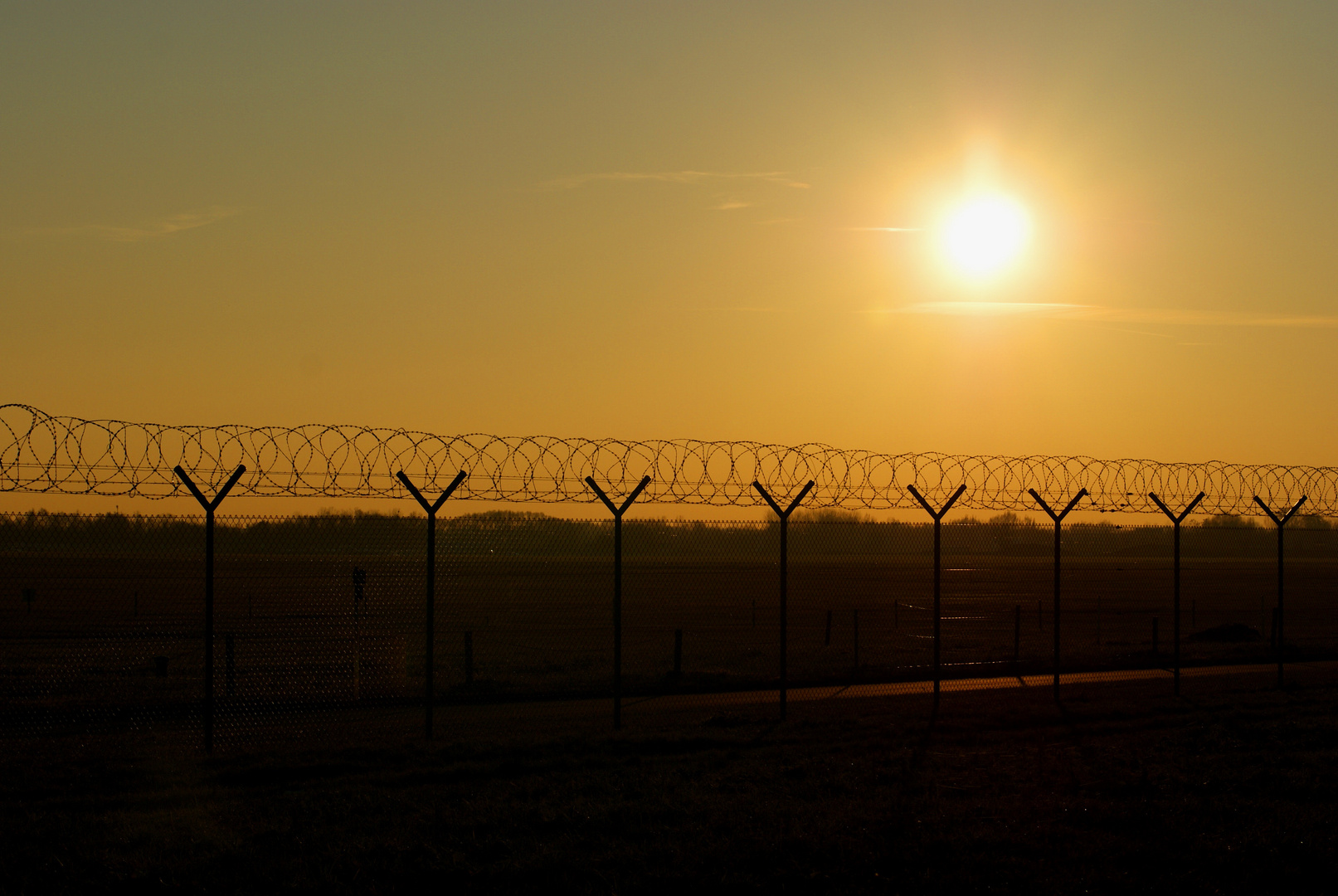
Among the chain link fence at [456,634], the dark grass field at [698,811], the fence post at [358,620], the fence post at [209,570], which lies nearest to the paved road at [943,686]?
the chain link fence at [456,634]

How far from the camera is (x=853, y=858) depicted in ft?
25.5

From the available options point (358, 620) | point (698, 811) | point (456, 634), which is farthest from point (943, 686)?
point (456, 634)

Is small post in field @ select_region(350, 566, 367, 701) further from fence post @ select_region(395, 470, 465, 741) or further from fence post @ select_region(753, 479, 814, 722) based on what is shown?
fence post @ select_region(753, 479, 814, 722)

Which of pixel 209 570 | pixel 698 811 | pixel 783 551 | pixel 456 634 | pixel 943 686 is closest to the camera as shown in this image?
pixel 698 811

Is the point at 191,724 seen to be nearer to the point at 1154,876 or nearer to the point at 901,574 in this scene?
the point at 1154,876

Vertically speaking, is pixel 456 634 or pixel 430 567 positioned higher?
pixel 430 567

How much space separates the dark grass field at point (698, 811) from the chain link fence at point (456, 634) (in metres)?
2.21

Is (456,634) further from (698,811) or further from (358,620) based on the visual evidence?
(698,811)

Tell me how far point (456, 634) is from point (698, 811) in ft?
80.4

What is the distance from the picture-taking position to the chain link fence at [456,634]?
15.7 meters

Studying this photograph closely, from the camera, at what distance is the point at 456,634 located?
32.8 meters

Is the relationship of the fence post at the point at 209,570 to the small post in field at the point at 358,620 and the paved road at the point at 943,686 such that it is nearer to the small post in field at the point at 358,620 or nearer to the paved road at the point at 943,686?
the small post in field at the point at 358,620

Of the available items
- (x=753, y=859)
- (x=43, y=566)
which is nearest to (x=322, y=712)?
(x=753, y=859)

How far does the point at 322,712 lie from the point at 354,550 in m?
5.60
